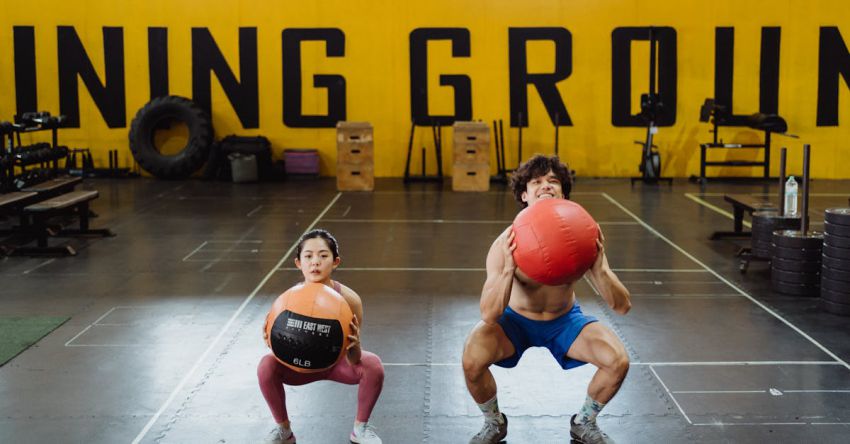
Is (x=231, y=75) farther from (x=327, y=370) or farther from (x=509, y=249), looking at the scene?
(x=509, y=249)

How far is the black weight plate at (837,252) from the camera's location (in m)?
6.40

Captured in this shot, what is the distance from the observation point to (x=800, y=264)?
7.00 meters

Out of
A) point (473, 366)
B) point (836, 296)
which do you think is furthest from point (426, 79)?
point (473, 366)

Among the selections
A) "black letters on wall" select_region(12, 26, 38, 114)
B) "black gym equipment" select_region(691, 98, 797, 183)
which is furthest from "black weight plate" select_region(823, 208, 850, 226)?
"black letters on wall" select_region(12, 26, 38, 114)

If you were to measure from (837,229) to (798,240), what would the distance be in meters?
0.54

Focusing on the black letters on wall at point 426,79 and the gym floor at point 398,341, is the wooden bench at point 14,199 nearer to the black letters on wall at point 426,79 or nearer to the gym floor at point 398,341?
the gym floor at point 398,341

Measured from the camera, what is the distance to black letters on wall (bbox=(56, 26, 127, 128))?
49.2 feet

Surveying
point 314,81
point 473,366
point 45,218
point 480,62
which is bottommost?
point 473,366

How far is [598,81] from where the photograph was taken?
14898mm

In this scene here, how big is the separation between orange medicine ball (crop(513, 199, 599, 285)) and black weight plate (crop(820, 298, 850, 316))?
3.36m

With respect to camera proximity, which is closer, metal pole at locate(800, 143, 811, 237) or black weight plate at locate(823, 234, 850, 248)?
black weight plate at locate(823, 234, 850, 248)

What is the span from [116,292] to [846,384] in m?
4.98

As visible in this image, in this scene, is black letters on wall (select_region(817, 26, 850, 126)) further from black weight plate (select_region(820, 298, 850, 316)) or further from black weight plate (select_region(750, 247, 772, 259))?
black weight plate (select_region(820, 298, 850, 316))

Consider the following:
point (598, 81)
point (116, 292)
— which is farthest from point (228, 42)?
point (116, 292)
